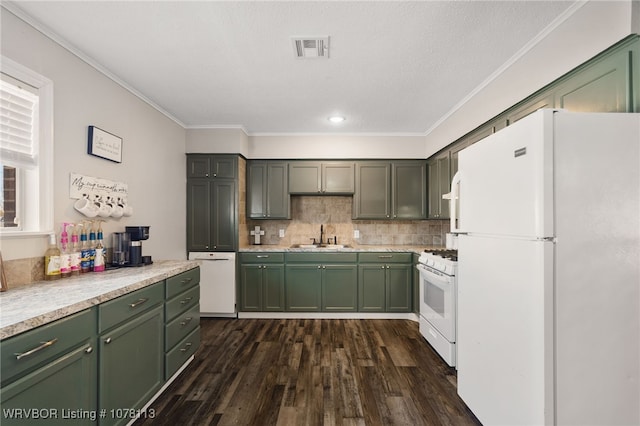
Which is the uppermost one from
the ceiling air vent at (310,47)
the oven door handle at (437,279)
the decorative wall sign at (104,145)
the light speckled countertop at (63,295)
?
the ceiling air vent at (310,47)

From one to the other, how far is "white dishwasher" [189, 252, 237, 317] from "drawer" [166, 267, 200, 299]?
1.20 metres

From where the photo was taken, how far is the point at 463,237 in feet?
6.31

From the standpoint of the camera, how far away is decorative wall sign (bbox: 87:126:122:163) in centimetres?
→ 217

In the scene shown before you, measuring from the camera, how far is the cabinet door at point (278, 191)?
408 cm

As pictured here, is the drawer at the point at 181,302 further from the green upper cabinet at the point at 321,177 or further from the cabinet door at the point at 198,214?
the green upper cabinet at the point at 321,177

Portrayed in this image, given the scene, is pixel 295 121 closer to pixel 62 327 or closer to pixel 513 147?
pixel 513 147

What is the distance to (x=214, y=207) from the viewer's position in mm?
3803

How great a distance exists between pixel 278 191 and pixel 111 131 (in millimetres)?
2100

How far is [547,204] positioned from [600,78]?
35.4 inches

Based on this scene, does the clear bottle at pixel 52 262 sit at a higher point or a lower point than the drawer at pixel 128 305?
higher

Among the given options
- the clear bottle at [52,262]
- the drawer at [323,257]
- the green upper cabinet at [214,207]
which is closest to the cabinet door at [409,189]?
the drawer at [323,257]

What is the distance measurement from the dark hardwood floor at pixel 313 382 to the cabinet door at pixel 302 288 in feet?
1.43

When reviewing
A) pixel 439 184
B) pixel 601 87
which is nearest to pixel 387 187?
pixel 439 184

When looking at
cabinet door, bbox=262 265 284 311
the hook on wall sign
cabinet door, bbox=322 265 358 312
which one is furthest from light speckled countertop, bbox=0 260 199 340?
cabinet door, bbox=322 265 358 312
